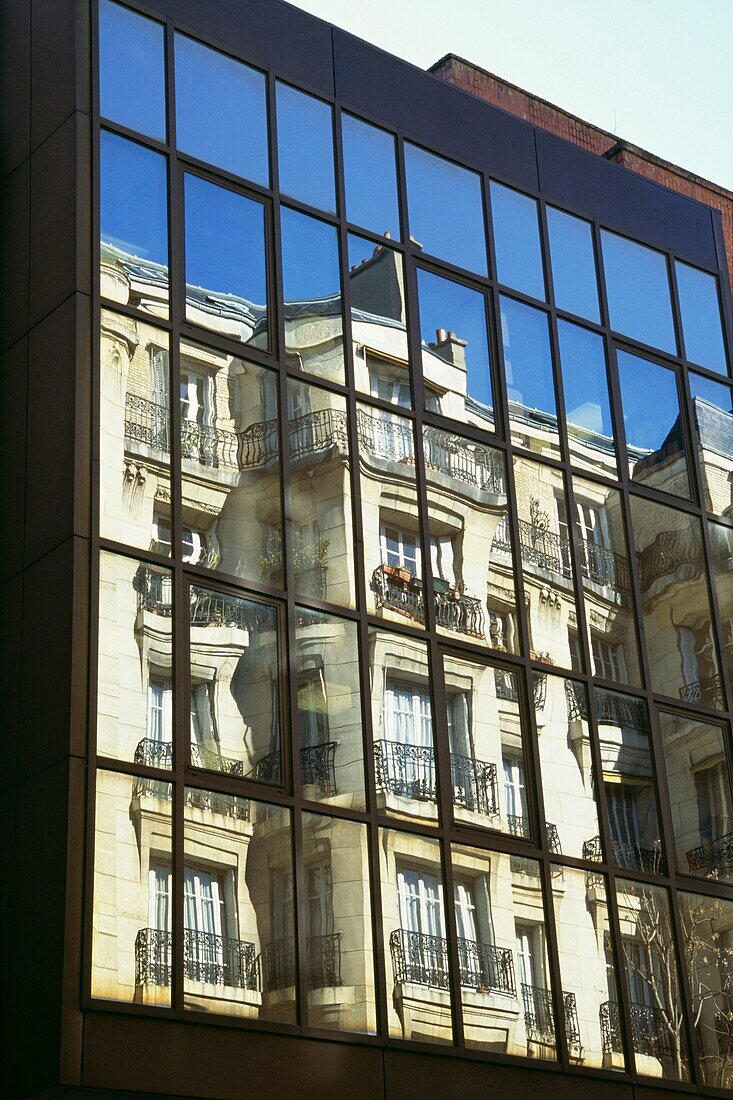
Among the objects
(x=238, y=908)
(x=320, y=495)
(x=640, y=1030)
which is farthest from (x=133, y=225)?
(x=640, y=1030)

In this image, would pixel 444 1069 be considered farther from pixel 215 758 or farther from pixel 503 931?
pixel 215 758

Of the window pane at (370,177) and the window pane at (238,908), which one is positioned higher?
the window pane at (370,177)

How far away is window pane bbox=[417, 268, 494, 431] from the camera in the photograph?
2392cm

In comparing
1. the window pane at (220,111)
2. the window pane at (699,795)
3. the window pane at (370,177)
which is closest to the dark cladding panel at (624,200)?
the window pane at (370,177)

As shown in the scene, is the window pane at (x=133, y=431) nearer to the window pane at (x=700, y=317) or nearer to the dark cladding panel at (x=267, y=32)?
the dark cladding panel at (x=267, y=32)

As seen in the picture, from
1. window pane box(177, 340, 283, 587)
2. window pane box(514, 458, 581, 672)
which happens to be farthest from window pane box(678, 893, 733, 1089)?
window pane box(177, 340, 283, 587)

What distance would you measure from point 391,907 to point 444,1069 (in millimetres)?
1929

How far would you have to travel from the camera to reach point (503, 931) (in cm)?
2089

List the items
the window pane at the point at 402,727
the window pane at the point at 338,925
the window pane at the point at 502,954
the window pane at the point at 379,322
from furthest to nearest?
1. the window pane at the point at 379,322
2. the window pane at the point at 402,727
3. the window pane at the point at 502,954
4. the window pane at the point at 338,925

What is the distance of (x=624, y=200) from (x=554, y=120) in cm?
452

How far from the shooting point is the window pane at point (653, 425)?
85.4 ft

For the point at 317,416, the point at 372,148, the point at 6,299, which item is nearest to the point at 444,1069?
the point at 317,416

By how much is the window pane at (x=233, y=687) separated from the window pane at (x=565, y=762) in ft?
13.6

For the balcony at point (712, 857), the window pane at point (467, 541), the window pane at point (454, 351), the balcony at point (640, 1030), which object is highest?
the window pane at point (454, 351)
